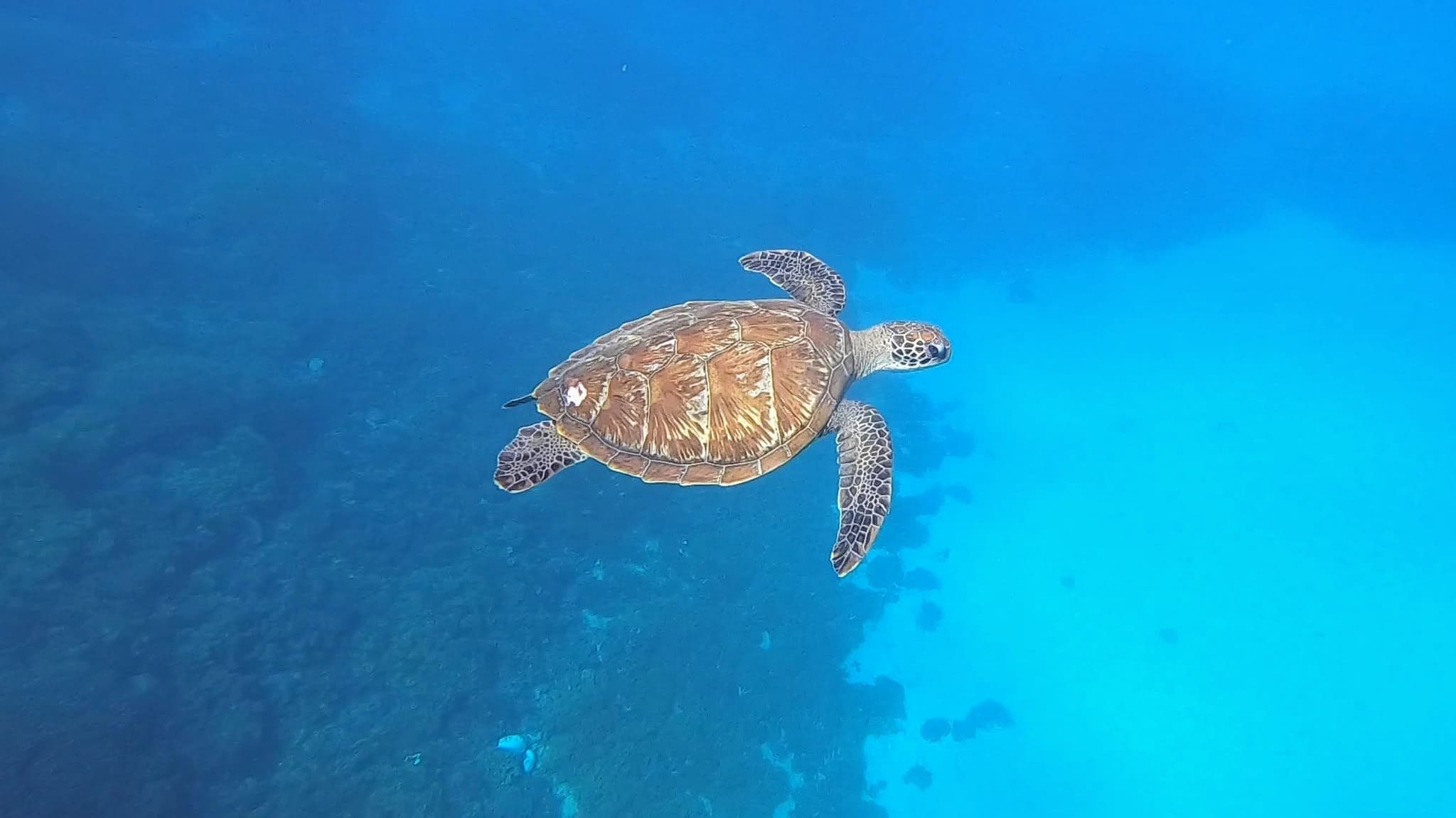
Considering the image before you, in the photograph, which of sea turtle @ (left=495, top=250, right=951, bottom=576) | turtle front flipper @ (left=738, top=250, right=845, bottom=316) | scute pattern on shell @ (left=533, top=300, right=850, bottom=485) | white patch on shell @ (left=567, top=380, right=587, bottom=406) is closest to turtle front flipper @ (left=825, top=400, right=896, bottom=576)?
sea turtle @ (left=495, top=250, right=951, bottom=576)

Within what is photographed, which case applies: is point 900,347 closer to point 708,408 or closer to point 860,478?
point 860,478

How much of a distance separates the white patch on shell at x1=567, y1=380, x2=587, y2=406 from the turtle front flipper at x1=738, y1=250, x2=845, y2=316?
230 centimetres

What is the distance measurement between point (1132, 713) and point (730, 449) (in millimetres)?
7405

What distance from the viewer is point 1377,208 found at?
14.5m

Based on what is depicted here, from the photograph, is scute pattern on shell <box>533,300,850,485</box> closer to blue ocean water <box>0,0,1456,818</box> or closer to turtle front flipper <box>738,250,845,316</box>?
turtle front flipper <box>738,250,845,316</box>

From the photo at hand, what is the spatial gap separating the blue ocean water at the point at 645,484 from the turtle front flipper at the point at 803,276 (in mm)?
2795

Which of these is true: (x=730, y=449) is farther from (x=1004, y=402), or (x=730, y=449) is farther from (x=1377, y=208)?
(x=1377, y=208)

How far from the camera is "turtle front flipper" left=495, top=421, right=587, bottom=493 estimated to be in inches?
189

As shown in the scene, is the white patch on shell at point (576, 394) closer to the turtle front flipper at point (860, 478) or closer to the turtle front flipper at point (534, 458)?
the turtle front flipper at point (534, 458)

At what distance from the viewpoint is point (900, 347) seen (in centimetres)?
571

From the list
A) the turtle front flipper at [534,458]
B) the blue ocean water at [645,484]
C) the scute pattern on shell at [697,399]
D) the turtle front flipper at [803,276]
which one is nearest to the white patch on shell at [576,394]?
the scute pattern on shell at [697,399]

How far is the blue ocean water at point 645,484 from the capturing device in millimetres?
6840

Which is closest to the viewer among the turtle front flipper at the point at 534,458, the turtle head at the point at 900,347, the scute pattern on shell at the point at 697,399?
the scute pattern on shell at the point at 697,399

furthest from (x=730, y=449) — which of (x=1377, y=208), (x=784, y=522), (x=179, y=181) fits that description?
(x=1377, y=208)
